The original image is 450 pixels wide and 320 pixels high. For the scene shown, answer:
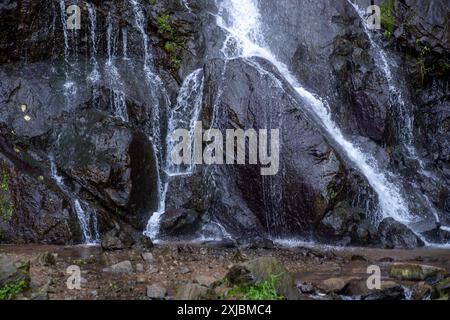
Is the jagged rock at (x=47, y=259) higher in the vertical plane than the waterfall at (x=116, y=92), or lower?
lower

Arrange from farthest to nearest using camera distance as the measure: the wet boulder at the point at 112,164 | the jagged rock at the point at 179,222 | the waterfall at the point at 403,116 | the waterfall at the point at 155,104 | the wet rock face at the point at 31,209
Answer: the waterfall at the point at 403,116 < the waterfall at the point at 155,104 < the jagged rock at the point at 179,222 < the wet boulder at the point at 112,164 < the wet rock face at the point at 31,209

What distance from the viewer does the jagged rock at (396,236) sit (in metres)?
11.4

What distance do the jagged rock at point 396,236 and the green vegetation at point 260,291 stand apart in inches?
202

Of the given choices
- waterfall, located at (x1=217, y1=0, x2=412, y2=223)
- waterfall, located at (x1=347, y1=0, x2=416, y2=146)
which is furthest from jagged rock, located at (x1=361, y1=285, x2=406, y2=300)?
waterfall, located at (x1=347, y1=0, x2=416, y2=146)

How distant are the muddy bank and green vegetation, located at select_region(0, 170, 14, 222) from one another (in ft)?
3.03

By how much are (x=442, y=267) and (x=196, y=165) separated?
6.21 metres

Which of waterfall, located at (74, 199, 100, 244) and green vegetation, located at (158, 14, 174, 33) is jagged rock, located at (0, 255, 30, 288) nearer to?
waterfall, located at (74, 199, 100, 244)

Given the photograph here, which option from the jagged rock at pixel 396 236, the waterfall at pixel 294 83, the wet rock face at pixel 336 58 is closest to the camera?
the jagged rock at pixel 396 236

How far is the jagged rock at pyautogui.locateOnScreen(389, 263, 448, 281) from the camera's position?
849 centimetres

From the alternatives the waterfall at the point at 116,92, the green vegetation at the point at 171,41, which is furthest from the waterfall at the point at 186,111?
the waterfall at the point at 116,92

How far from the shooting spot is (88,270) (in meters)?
8.64

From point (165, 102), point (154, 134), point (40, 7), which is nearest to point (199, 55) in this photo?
point (165, 102)

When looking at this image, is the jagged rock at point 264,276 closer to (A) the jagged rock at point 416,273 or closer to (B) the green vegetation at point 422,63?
(A) the jagged rock at point 416,273
